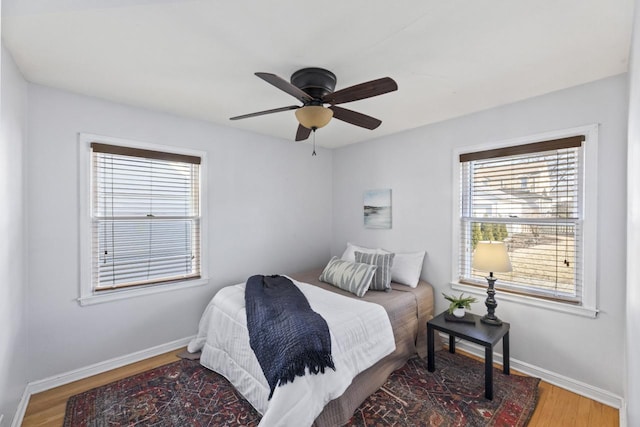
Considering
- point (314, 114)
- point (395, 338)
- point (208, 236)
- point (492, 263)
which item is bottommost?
point (395, 338)

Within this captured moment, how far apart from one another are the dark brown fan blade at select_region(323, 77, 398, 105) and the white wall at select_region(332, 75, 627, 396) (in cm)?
164

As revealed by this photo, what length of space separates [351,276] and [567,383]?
1.96 m

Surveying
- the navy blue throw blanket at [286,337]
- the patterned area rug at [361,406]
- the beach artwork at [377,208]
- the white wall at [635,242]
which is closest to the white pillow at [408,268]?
the beach artwork at [377,208]

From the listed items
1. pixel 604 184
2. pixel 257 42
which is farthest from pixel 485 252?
pixel 257 42

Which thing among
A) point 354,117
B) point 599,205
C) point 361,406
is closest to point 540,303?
point 599,205

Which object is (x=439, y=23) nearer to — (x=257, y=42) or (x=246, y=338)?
(x=257, y=42)

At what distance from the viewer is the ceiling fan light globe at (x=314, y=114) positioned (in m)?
1.93

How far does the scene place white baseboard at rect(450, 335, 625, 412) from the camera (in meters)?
2.10

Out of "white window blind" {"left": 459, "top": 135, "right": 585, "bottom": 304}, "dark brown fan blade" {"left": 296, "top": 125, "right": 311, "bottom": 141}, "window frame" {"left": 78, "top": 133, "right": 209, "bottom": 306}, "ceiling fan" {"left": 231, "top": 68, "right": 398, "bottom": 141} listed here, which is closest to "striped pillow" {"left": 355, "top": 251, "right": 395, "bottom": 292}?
"white window blind" {"left": 459, "top": 135, "right": 585, "bottom": 304}

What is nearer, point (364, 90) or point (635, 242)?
point (635, 242)

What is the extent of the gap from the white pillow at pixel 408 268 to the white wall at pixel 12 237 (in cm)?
312

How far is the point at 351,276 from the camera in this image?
2.98 meters

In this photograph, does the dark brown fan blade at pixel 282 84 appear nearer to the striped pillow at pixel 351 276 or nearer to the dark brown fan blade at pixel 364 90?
the dark brown fan blade at pixel 364 90

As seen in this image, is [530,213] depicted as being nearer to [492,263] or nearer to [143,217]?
[492,263]
